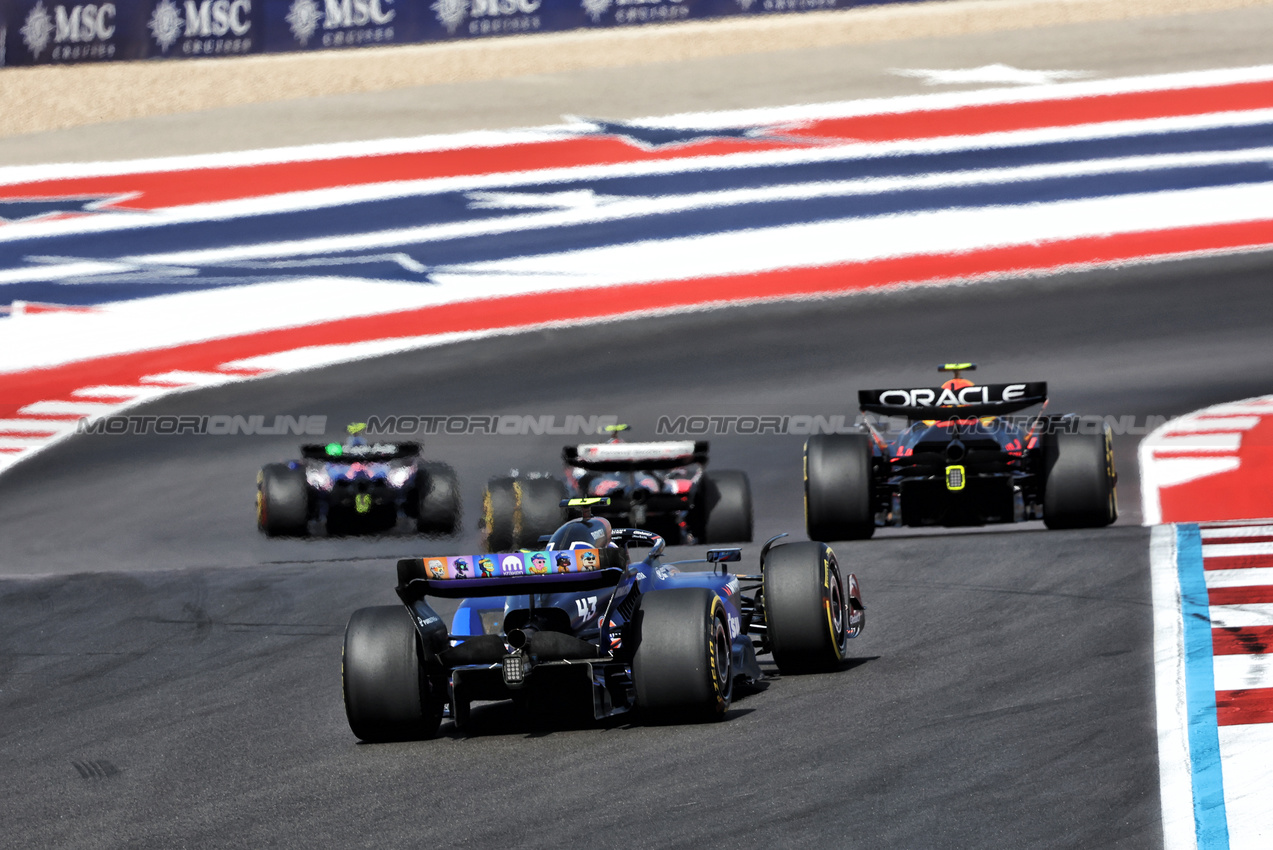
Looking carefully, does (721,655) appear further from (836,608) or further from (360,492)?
(360,492)

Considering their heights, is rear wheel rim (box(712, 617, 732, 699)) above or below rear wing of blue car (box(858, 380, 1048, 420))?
below

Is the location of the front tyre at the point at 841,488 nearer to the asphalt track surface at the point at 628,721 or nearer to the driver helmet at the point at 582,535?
the asphalt track surface at the point at 628,721

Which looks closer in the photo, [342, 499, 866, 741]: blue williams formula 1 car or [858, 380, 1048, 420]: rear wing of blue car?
[342, 499, 866, 741]: blue williams formula 1 car

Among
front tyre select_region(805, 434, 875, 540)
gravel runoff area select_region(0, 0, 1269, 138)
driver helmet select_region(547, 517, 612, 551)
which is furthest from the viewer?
gravel runoff area select_region(0, 0, 1269, 138)

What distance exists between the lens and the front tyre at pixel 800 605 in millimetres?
9812

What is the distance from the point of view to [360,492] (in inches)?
694

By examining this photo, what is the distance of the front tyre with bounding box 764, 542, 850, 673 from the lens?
9812 millimetres

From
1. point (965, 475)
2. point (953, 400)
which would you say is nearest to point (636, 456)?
point (953, 400)

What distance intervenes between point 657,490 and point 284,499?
3807 mm

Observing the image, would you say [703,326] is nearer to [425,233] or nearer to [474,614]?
[425,233]

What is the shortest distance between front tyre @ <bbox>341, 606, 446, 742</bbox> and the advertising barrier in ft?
74.9

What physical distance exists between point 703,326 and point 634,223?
3356 millimetres

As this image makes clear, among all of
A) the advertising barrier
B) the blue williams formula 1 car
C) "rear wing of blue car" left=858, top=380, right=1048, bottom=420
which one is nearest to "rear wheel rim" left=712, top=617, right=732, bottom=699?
the blue williams formula 1 car

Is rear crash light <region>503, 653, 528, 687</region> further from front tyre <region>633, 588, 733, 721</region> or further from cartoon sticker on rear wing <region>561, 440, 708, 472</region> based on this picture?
cartoon sticker on rear wing <region>561, 440, 708, 472</region>
